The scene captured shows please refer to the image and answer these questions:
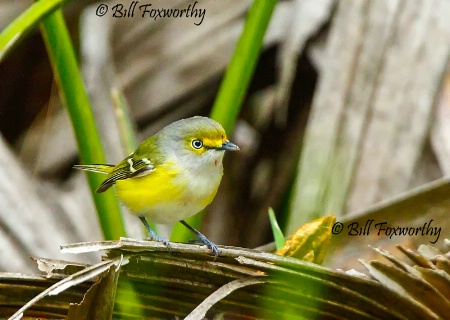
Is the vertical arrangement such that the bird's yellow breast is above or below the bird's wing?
below

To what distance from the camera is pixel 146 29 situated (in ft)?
8.89

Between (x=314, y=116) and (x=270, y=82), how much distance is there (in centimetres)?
71

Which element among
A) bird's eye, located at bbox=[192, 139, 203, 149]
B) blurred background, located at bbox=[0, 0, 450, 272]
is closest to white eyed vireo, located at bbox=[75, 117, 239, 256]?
bird's eye, located at bbox=[192, 139, 203, 149]

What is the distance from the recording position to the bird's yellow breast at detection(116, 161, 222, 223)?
5.59 ft

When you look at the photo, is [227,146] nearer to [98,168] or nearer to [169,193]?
[169,193]

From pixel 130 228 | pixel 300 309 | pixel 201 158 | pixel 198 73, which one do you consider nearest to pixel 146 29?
pixel 198 73

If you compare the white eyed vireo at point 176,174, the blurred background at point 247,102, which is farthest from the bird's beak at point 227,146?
the blurred background at point 247,102

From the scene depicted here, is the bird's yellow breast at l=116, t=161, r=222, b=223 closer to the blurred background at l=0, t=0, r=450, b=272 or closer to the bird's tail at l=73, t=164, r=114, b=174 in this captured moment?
the bird's tail at l=73, t=164, r=114, b=174

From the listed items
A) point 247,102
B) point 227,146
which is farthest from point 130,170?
point 247,102

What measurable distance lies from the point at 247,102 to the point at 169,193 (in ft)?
3.64

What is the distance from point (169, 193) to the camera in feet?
5.65

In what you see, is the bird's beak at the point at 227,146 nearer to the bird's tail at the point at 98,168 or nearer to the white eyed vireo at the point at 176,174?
the white eyed vireo at the point at 176,174

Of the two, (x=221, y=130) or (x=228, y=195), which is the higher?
(x=221, y=130)

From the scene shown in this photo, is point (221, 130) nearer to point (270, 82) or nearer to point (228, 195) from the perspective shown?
point (228, 195)
